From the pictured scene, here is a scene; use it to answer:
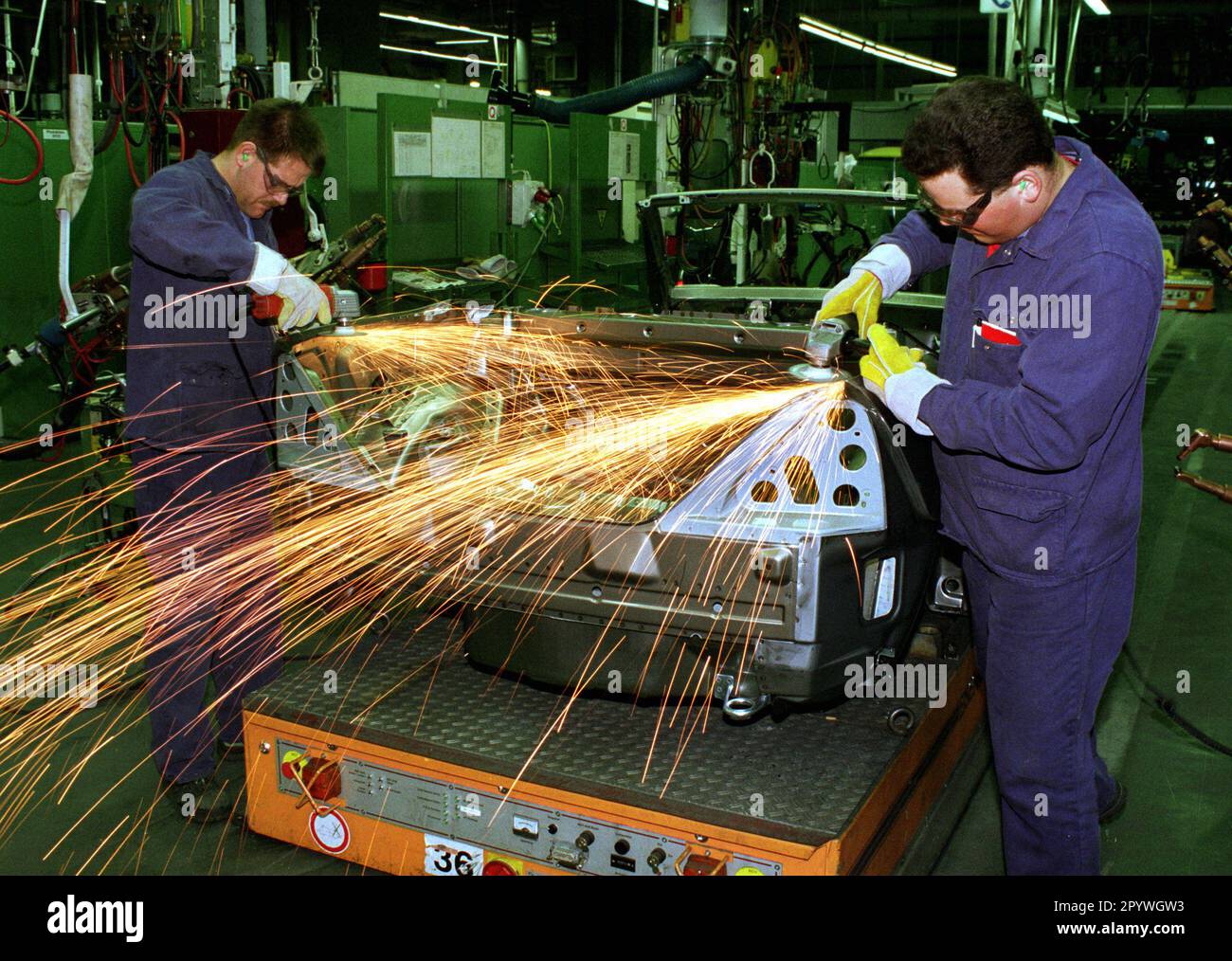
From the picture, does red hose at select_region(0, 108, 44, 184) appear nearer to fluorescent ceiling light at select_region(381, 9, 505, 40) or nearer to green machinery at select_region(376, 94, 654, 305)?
green machinery at select_region(376, 94, 654, 305)

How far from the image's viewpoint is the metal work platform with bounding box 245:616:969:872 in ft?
8.63

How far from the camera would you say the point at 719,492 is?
273cm

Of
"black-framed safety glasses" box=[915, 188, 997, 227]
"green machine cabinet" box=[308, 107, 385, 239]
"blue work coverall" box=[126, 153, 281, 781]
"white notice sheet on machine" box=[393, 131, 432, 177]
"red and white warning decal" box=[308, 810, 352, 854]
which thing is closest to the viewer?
"black-framed safety glasses" box=[915, 188, 997, 227]

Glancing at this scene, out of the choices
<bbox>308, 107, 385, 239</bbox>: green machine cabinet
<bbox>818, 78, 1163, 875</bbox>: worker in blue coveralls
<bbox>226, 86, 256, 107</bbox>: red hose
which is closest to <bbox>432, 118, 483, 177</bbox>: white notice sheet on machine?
<bbox>308, 107, 385, 239</bbox>: green machine cabinet

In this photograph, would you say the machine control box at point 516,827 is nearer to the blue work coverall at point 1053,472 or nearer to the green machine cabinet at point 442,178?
the blue work coverall at point 1053,472

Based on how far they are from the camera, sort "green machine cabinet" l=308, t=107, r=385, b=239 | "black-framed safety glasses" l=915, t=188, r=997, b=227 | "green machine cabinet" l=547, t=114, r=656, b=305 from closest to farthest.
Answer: "black-framed safety glasses" l=915, t=188, r=997, b=227 < "green machine cabinet" l=308, t=107, r=385, b=239 < "green machine cabinet" l=547, t=114, r=656, b=305

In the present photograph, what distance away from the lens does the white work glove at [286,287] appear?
11.1 ft

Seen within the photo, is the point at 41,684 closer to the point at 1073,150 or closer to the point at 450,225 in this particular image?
the point at 1073,150

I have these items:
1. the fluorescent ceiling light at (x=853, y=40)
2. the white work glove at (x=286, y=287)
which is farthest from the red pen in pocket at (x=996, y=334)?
the fluorescent ceiling light at (x=853, y=40)

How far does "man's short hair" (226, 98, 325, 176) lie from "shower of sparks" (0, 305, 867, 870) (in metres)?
0.61

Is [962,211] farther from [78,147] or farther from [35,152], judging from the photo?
[35,152]

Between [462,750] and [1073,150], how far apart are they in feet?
7.23

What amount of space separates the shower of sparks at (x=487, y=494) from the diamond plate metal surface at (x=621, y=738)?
45 millimetres

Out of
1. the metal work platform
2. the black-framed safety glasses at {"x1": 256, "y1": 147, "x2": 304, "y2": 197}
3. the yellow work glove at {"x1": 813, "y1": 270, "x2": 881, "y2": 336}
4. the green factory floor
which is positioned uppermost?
the black-framed safety glasses at {"x1": 256, "y1": 147, "x2": 304, "y2": 197}
